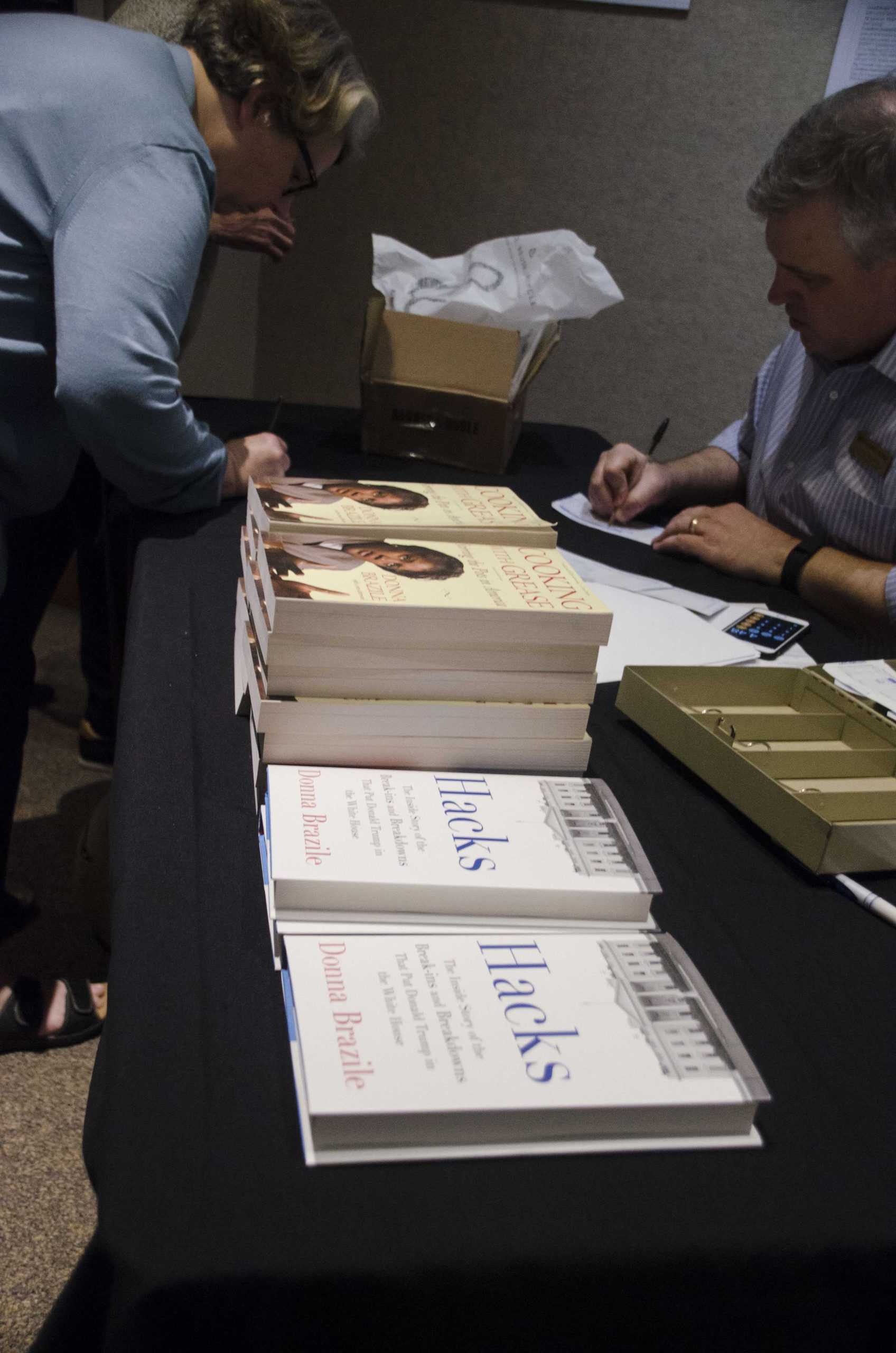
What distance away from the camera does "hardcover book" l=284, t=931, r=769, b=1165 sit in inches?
18.8

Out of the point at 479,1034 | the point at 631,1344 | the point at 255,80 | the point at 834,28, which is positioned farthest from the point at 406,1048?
the point at 834,28

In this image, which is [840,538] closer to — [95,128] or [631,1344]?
[95,128]

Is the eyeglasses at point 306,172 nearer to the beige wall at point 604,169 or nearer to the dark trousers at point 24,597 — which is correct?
the dark trousers at point 24,597

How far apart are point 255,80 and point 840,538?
1.09 meters

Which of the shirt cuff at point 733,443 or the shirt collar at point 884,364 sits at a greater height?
the shirt collar at point 884,364

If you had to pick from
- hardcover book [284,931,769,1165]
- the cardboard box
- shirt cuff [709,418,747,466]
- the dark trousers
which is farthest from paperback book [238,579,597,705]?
shirt cuff [709,418,747,466]

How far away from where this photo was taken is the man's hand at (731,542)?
1.43 m

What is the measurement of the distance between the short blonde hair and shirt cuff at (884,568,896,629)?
0.98 m

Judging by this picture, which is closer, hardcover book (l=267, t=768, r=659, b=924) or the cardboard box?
hardcover book (l=267, t=768, r=659, b=924)

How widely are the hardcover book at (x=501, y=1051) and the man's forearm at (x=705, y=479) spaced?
1.30 m

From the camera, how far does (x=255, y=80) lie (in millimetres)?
1357

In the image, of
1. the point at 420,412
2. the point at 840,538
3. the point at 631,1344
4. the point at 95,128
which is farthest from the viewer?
the point at 420,412

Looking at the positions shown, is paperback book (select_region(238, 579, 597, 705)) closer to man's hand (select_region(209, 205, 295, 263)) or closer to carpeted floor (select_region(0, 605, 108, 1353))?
carpeted floor (select_region(0, 605, 108, 1353))

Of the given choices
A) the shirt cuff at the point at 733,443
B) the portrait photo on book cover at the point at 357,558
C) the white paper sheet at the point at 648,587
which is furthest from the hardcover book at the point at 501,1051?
the shirt cuff at the point at 733,443
